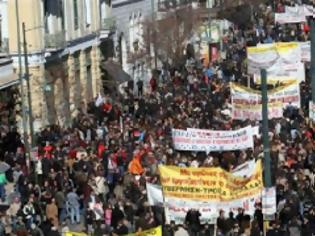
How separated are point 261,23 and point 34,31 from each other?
36797 millimetres

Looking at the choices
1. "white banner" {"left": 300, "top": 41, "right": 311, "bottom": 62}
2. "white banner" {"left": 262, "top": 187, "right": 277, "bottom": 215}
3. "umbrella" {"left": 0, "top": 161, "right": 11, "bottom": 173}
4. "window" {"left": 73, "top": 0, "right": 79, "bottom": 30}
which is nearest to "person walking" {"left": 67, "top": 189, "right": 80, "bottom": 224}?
"umbrella" {"left": 0, "top": 161, "right": 11, "bottom": 173}

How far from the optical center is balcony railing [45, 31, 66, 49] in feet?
168

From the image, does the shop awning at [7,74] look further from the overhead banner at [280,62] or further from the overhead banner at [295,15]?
the overhead banner at [295,15]

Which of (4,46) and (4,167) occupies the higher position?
(4,46)

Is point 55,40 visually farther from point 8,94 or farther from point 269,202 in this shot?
point 269,202

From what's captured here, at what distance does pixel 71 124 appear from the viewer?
49.7 metres

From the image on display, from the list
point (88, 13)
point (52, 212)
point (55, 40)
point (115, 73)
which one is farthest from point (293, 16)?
point (52, 212)

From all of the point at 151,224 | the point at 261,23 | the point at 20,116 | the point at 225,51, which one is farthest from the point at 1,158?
the point at 261,23

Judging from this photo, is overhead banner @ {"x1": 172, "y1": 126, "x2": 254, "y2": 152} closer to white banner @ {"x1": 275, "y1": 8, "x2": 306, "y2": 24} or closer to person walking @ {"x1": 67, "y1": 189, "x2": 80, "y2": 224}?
person walking @ {"x1": 67, "y1": 189, "x2": 80, "y2": 224}

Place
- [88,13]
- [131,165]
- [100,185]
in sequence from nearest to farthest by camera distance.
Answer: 1. [100,185]
2. [131,165]
3. [88,13]

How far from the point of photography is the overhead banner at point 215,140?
3152cm

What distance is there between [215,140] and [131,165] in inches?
114

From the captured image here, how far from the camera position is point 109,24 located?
203ft

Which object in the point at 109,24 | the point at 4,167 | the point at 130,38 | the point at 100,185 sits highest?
the point at 109,24
